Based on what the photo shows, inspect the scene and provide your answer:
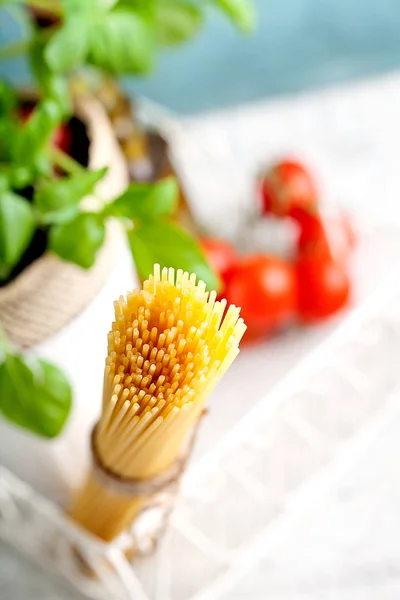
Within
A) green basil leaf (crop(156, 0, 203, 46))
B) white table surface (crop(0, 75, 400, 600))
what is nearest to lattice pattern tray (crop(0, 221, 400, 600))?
white table surface (crop(0, 75, 400, 600))

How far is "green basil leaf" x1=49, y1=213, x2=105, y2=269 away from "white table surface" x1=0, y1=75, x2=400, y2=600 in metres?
0.06

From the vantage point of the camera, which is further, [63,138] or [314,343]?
[314,343]

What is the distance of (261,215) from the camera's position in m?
0.71

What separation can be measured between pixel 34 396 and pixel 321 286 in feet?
0.99

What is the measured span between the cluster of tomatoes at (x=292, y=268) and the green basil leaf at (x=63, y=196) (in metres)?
0.20

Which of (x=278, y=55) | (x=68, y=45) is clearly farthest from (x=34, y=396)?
(x=278, y=55)

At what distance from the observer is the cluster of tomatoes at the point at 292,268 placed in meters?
0.61

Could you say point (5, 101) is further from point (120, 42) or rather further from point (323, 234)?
point (323, 234)

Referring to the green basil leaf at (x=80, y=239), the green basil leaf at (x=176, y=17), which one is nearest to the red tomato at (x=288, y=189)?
the green basil leaf at (x=176, y=17)

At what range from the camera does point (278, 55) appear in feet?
2.82

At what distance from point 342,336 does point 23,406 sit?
299 mm

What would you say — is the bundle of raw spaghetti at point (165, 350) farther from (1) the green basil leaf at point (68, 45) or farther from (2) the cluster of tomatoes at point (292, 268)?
(2) the cluster of tomatoes at point (292, 268)

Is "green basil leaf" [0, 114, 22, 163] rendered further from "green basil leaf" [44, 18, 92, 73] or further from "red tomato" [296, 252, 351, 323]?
"red tomato" [296, 252, 351, 323]

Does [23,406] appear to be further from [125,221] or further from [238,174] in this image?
[238,174]
